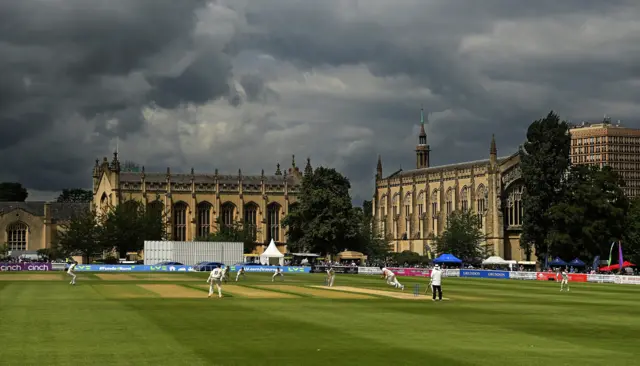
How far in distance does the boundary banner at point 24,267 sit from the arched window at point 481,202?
66.7 meters

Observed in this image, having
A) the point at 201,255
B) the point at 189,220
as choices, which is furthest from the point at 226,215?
the point at 201,255

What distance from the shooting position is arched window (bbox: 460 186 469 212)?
15112cm

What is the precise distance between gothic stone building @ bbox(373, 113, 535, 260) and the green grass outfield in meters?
97.8

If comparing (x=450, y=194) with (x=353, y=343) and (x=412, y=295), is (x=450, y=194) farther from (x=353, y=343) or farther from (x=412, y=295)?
(x=353, y=343)

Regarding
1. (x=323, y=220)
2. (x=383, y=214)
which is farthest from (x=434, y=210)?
(x=323, y=220)

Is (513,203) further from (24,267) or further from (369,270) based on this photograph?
(24,267)

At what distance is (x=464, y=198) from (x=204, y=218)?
46.1 meters

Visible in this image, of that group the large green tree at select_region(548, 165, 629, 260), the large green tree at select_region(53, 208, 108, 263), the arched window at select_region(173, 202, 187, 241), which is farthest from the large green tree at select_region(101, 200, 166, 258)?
the large green tree at select_region(548, 165, 629, 260)

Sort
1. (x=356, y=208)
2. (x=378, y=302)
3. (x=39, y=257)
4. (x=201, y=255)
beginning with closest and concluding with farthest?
1. (x=378, y=302)
2. (x=201, y=255)
3. (x=356, y=208)
4. (x=39, y=257)

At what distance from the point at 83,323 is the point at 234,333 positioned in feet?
20.0

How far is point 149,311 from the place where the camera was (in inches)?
1442

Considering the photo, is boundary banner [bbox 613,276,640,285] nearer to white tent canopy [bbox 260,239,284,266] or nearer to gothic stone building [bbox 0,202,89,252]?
white tent canopy [bbox 260,239,284,266]

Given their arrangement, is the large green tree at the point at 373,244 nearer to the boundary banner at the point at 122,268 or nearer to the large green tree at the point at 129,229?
the large green tree at the point at 129,229

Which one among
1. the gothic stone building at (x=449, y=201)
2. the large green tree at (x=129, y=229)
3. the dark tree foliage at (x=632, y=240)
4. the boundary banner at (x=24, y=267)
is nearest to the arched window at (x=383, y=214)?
the gothic stone building at (x=449, y=201)
